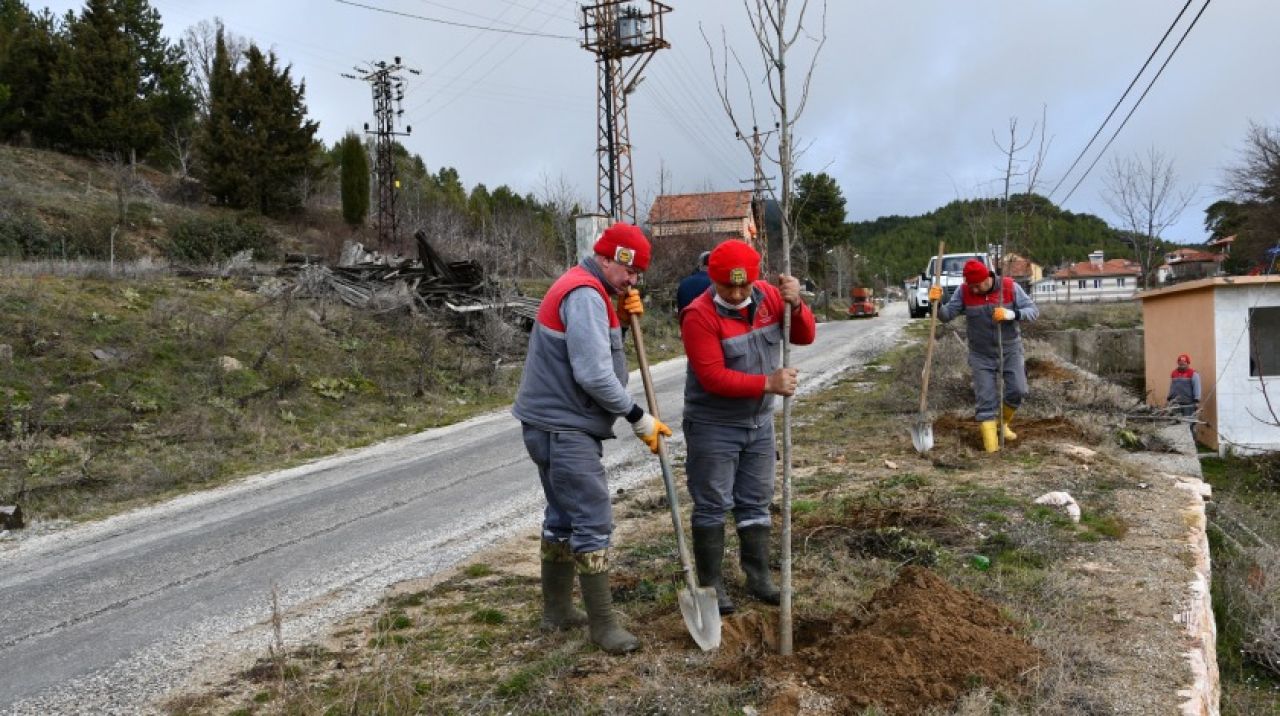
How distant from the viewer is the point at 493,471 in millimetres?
9062

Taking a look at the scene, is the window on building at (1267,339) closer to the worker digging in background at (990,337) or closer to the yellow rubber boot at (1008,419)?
the yellow rubber boot at (1008,419)

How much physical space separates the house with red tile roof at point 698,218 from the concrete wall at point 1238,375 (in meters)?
18.4

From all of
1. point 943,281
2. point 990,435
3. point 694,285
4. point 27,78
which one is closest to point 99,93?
point 27,78

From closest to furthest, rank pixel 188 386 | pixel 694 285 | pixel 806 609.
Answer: pixel 806 609 < pixel 694 285 < pixel 188 386

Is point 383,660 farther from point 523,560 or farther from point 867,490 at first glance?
point 867,490

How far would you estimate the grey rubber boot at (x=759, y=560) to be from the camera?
4418 mm

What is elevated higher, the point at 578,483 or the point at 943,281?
the point at 943,281

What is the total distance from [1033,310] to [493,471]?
543 centimetres

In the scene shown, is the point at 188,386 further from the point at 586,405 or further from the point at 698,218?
the point at 698,218

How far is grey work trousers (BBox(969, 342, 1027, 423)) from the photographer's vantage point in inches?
320

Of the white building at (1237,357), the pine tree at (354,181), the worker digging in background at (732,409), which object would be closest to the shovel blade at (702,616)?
the worker digging in background at (732,409)

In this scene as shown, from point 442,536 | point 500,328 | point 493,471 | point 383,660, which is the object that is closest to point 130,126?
point 500,328

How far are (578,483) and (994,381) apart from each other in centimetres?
556

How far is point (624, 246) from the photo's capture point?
3920mm
